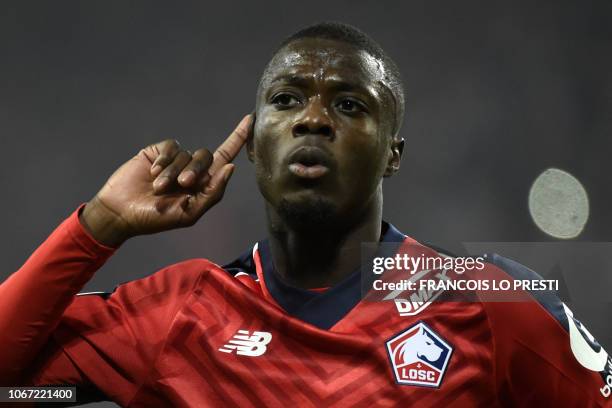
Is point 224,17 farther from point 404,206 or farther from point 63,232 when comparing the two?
point 63,232

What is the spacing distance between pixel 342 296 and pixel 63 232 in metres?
0.71

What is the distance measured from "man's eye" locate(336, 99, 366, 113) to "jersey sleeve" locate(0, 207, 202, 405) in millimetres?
587

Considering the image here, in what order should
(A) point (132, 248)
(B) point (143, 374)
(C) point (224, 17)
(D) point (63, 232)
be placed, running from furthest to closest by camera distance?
(C) point (224, 17)
(A) point (132, 248)
(B) point (143, 374)
(D) point (63, 232)

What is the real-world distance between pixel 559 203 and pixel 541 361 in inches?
97.5

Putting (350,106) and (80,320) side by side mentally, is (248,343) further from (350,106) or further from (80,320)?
(350,106)

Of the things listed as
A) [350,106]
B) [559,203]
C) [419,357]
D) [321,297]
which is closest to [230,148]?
[350,106]

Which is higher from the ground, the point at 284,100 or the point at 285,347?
the point at 284,100

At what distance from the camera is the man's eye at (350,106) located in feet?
7.15

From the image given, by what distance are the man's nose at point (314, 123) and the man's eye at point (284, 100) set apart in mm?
74

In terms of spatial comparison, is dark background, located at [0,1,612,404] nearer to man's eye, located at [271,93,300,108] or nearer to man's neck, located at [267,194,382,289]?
man's neck, located at [267,194,382,289]

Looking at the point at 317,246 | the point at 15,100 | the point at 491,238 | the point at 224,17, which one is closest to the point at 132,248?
the point at 15,100

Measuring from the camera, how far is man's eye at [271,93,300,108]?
2.21 m

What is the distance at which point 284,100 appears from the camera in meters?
2.23

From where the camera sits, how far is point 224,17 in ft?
14.8
